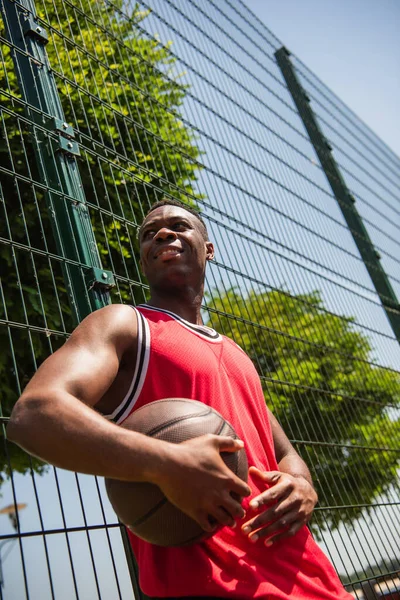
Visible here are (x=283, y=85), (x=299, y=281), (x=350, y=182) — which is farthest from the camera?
(x=350, y=182)

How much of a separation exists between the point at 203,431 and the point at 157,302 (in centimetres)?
80

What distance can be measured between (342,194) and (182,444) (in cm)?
675

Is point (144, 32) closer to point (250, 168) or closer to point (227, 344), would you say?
point (250, 168)

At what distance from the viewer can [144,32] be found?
4.07 meters

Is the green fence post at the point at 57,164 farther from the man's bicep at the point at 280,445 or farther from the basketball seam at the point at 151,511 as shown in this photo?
the basketball seam at the point at 151,511

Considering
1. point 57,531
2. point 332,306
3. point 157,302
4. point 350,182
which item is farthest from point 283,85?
point 57,531

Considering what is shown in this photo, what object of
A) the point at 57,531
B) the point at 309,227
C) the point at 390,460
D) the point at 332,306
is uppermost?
the point at 309,227

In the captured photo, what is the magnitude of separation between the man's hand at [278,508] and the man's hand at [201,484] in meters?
0.29

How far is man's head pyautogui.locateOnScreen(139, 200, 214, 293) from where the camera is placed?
7.16 ft

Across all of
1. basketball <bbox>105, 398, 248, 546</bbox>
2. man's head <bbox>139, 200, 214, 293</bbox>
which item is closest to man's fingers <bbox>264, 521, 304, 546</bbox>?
basketball <bbox>105, 398, 248, 546</bbox>

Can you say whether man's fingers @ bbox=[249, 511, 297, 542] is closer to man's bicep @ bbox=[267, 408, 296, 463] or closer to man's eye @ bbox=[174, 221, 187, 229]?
man's bicep @ bbox=[267, 408, 296, 463]

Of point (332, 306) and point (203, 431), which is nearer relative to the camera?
point (203, 431)

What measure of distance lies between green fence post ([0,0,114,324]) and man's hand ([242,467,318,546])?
123 cm

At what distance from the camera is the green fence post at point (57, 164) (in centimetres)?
262
